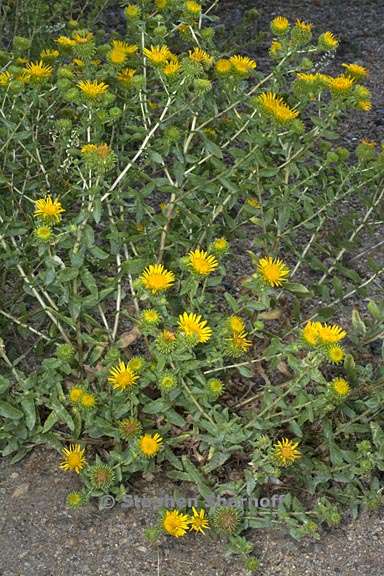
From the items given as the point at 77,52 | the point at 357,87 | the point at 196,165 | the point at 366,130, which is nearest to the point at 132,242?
the point at 196,165

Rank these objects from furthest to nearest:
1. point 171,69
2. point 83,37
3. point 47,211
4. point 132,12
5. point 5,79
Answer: point 83,37, point 132,12, point 5,79, point 171,69, point 47,211

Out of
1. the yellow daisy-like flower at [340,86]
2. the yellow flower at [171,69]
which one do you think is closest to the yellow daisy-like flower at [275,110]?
the yellow daisy-like flower at [340,86]

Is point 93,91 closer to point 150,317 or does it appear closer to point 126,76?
point 126,76

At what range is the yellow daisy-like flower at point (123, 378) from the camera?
2504 millimetres

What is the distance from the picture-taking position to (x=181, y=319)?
2457 mm

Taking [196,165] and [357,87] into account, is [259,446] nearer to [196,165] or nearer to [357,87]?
[196,165]

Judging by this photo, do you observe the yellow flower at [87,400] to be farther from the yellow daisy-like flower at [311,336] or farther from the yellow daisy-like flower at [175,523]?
the yellow daisy-like flower at [311,336]

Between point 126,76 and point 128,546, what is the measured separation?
130cm

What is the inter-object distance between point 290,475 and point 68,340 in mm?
712

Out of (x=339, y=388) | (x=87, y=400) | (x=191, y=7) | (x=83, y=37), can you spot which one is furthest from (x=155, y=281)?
(x=83, y=37)

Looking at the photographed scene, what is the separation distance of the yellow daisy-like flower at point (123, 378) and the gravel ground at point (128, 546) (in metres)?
0.37

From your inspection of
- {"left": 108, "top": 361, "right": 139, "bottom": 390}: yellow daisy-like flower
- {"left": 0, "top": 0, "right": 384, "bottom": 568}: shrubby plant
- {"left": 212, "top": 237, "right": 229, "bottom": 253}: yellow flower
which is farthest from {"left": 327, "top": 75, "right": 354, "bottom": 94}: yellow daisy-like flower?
{"left": 108, "top": 361, "right": 139, "bottom": 390}: yellow daisy-like flower

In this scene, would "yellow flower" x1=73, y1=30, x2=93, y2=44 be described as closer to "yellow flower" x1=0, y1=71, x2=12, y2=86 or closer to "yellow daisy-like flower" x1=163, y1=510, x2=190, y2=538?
"yellow flower" x1=0, y1=71, x2=12, y2=86

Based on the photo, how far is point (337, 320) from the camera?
3320 millimetres
